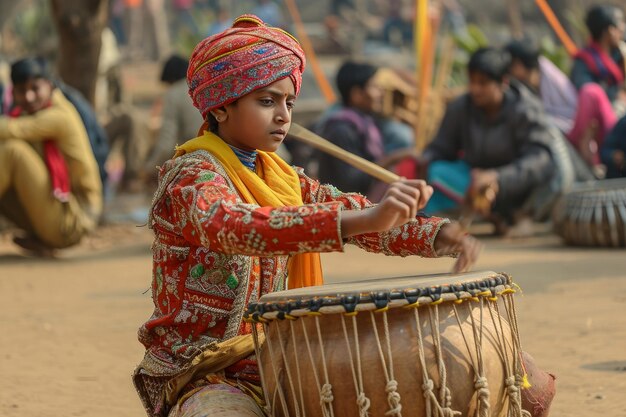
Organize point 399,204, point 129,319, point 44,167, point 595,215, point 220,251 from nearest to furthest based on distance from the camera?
point 399,204
point 220,251
point 129,319
point 595,215
point 44,167

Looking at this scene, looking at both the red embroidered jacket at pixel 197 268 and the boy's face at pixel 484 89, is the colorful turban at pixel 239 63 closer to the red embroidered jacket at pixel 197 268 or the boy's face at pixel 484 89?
the red embroidered jacket at pixel 197 268

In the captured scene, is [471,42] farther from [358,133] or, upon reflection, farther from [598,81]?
[358,133]

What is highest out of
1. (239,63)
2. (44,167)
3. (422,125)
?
(239,63)

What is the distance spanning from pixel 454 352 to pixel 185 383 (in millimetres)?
803

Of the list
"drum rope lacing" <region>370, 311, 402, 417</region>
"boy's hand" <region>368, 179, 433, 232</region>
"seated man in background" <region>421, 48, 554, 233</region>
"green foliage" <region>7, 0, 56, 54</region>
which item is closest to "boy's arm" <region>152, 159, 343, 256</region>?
"boy's hand" <region>368, 179, 433, 232</region>

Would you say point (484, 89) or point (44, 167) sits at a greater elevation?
point (484, 89)

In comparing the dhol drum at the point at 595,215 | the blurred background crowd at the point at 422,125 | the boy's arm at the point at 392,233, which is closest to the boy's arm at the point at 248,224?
the boy's arm at the point at 392,233

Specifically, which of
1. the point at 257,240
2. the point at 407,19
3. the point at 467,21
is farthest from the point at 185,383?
the point at 467,21

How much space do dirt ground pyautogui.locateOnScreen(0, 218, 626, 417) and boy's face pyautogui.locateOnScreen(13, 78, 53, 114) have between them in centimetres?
121

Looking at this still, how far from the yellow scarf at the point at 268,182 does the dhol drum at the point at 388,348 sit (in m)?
0.35

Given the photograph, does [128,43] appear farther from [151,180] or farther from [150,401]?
[150,401]

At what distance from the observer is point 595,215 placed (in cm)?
960

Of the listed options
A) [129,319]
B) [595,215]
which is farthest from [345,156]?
[595,215]

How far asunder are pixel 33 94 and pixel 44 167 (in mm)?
580
